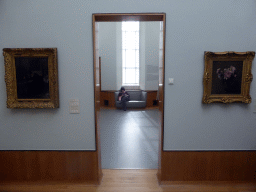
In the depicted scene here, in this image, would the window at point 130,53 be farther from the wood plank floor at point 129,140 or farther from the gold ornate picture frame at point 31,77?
the gold ornate picture frame at point 31,77

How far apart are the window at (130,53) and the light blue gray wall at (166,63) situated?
7.51m

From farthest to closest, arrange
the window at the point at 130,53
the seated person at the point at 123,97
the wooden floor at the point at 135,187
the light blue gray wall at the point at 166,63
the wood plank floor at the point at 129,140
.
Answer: the window at the point at 130,53 → the seated person at the point at 123,97 → the wood plank floor at the point at 129,140 → the wooden floor at the point at 135,187 → the light blue gray wall at the point at 166,63

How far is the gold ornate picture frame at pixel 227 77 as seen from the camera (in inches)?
104

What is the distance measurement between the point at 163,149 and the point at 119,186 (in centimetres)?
89

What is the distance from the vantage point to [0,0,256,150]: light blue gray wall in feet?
8.59

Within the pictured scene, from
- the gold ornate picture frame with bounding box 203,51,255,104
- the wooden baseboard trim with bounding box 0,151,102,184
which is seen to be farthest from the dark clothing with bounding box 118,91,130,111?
the gold ornate picture frame with bounding box 203,51,255,104

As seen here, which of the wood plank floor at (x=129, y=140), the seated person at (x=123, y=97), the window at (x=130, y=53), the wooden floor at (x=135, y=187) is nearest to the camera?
the wooden floor at (x=135, y=187)

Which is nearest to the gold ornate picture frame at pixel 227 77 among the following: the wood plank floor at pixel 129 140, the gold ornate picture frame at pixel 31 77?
the wood plank floor at pixel 129 140

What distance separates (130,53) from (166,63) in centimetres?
766

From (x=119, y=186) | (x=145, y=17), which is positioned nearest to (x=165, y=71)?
(x=145, y=17)

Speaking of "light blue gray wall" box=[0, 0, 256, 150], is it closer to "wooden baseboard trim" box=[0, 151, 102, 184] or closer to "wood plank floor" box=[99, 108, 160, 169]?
"wooden baseboard trim" box=[0, 151, 102, 184]

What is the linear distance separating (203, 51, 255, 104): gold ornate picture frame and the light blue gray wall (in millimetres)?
100

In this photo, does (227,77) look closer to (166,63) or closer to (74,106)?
A: (166,63)

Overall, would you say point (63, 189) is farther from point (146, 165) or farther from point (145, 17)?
point (145, 17)
